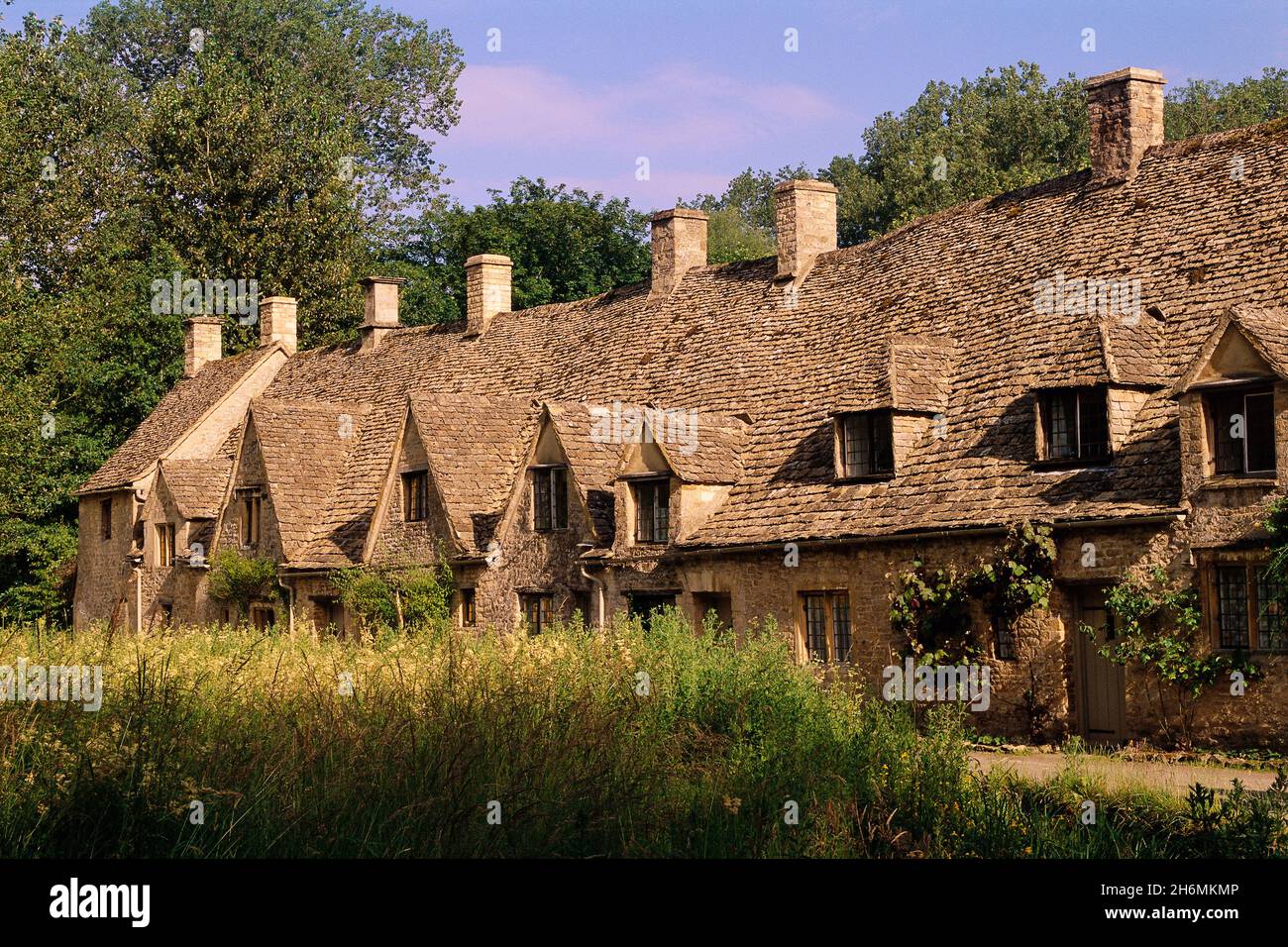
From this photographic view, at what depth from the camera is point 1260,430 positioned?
21625 mm

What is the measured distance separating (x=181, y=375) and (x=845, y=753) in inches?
1547

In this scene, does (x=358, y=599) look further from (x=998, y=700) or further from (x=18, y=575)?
(x=18, y=575)

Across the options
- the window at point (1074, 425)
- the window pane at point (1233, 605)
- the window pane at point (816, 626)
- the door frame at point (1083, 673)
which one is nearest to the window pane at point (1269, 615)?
the window pane at point (1233, 605)

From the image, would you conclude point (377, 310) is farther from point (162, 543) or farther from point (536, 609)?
point (536, 609)

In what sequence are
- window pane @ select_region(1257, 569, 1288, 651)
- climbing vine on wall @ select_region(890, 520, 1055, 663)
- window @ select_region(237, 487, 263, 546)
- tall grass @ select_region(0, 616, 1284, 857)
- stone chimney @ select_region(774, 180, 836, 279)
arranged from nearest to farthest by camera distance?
tall grass @ select_region(0, 616, 1284, 857) → window pane @ select_region(1257, 569, 1288, 651) → climbing vine on wall @ select_region(890, 520, 1055, 663) → stone chimney @ select_region(774, 180, 836, 279) → window @ select_region(237, 487, 263, 546)

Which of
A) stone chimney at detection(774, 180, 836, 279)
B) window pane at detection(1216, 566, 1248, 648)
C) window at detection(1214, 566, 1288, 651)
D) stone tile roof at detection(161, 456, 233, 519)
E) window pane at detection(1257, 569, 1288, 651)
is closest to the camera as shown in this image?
window pane at detection(1257, 569, 1288, 651)

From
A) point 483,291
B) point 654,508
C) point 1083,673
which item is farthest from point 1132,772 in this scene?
point 483,291

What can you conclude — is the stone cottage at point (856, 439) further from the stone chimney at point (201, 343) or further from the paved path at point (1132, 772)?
the stone chimney at point (201, 343)

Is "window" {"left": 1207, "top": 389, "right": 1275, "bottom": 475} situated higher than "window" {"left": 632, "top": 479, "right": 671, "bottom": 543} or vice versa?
"window" {"left": 1207, "top": 389, "right": 1275, "bottom": 475}

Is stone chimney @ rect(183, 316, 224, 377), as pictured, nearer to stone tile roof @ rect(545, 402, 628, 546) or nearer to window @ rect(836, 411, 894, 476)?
stone tile roof @ rect(545, 402, 628, 546)

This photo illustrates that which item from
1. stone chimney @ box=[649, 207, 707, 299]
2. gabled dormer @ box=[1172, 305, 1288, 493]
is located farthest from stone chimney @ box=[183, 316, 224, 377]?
gabled dormer @ box=[1172, 305, 1288, 493]

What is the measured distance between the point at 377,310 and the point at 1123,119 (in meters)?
22.2

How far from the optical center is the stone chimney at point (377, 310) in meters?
44.9

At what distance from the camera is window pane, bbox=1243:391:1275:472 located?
21469 mm
